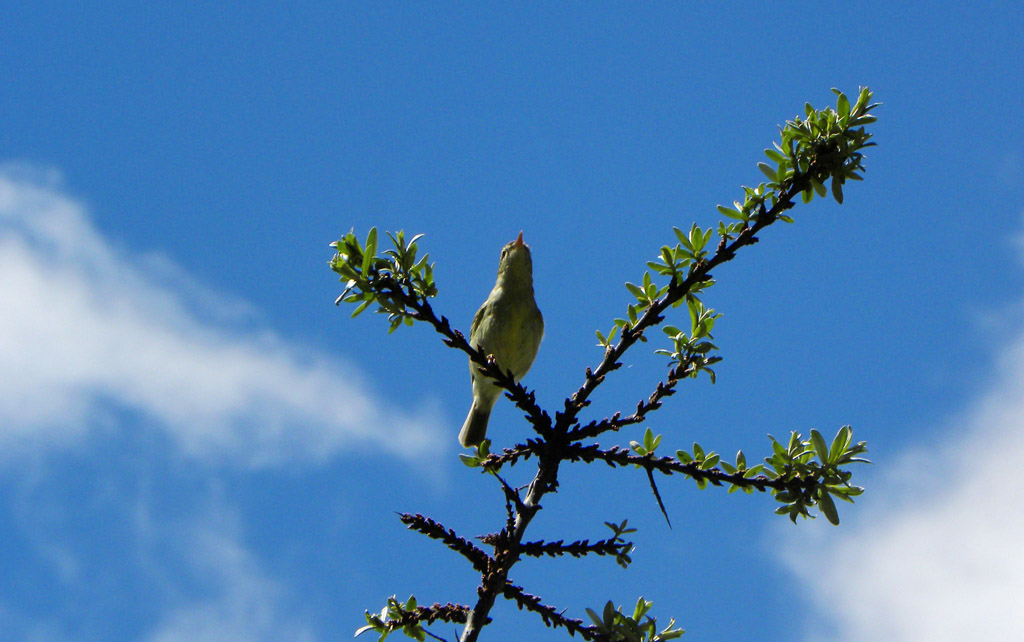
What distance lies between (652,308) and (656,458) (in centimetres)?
62

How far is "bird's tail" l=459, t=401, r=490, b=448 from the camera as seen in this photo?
8.20 m

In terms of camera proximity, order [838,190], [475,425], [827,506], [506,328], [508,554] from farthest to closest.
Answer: [475,425] < [506,328] < [838,190] < [827,506] < [508,554]

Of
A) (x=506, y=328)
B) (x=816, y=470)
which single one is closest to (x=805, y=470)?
(x=816, y=470)

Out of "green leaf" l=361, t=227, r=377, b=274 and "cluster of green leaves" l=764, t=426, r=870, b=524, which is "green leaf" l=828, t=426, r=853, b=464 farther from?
"green leaf" l=361, t=227, r=377, b=274

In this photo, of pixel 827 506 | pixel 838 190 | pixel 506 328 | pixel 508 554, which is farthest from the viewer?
pixel 506 328

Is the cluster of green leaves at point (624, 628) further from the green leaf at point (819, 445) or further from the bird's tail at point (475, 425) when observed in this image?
the bird's tail at point (475, 425)

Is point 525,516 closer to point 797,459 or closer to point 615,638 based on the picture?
point 615,638

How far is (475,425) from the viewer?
27.0ft

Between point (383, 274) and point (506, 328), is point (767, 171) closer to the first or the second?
point (383, 274)

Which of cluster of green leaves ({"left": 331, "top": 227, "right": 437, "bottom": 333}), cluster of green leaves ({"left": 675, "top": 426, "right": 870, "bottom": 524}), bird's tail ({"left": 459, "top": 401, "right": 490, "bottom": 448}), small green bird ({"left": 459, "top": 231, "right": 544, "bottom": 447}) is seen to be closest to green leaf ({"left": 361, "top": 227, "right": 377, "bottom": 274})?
cluster of green leaves ({"left": 331, "top": 227, "right": 437, "bottom": 333})

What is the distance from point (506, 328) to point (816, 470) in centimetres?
448

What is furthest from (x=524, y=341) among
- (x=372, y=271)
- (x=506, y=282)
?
(x=372, y=271)

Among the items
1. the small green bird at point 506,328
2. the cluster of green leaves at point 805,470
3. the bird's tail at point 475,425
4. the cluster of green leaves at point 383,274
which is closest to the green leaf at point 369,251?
the cluster of green leaves at point 383,274

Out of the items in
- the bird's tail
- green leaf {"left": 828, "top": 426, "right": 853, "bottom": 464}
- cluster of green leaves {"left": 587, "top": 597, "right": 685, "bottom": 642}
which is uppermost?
the bird's tail
